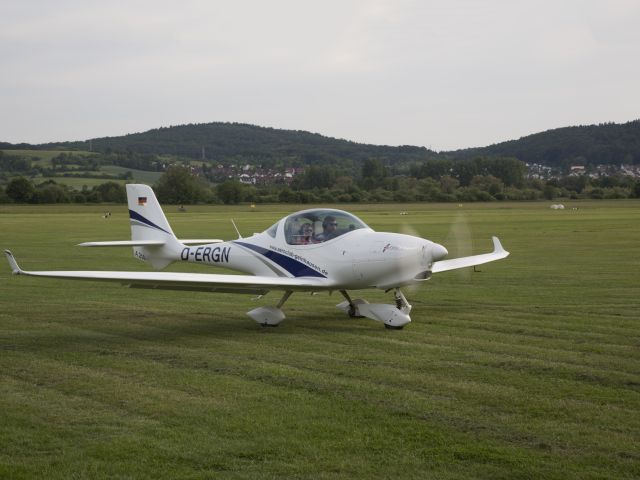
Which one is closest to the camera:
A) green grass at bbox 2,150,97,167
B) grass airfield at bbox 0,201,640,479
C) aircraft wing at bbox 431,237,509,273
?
grass airfield at bbox 0,201,640,479

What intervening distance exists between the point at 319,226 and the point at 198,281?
221 cm

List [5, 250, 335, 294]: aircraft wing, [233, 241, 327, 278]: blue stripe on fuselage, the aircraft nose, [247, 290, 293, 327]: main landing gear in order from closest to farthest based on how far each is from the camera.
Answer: [5, 250, 335, 294]: aircraft wing, the aircraft nose, [247, 290, 293, 327]: main landing gear, [233, 241, 327, 278]: blue stripe on fuselage

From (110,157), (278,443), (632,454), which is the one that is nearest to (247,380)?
(278,443)

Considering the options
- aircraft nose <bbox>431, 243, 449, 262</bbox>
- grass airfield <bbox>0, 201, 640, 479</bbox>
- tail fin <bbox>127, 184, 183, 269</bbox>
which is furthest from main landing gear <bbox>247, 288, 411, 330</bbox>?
tail fin <bbox>127, 184, 183, 269</bbox>

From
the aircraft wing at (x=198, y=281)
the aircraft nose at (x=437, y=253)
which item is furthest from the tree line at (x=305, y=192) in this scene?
the aircraft nose at (x=437, y=253)

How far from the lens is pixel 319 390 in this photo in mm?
8234

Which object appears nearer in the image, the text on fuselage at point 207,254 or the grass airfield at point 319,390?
the grass airfield at point 319,390

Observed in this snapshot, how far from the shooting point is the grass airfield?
610 centimetres

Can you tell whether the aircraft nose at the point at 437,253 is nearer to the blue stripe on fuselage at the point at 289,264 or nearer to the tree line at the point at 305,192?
the blue stripe on fuselage at the point at 289,264

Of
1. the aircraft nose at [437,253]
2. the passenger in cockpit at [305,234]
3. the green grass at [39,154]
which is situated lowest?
the aircraft nose at [437,253]

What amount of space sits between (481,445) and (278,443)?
155 cm

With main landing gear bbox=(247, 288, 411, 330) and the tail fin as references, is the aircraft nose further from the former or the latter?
the tail fin

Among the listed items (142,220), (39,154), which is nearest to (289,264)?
(142,220)

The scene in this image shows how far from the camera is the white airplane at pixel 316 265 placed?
11805 mm
